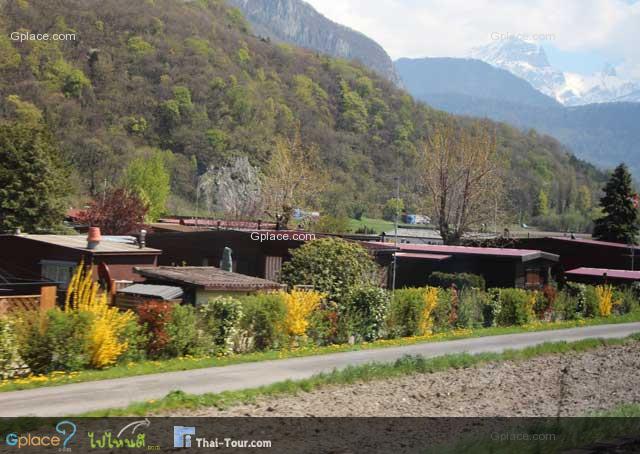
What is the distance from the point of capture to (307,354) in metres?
19.0

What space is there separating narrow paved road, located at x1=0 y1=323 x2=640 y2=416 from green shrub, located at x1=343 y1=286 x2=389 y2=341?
190cm

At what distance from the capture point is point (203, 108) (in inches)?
5020

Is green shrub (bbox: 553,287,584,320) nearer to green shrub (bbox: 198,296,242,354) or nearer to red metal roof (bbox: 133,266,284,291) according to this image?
red metal roof (bbox: 133,266,284,291)

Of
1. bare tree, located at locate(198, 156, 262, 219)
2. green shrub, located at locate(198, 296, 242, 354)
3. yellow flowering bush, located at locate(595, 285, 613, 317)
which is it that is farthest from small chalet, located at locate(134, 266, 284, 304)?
bare tree, located at locate(198, 156, 262, 219)

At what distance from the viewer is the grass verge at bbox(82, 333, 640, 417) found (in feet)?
37.4

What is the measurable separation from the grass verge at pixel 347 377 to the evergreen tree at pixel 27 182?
4268cm

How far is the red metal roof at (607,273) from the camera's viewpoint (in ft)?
143

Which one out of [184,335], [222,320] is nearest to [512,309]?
[222,320]

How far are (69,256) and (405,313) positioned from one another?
13139 mm

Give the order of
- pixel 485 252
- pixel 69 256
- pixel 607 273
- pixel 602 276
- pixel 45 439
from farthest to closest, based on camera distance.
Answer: pixel 602 276 → pixel 607 273 → pixel 485 252 → pixel 69 256 → pixel 45 439

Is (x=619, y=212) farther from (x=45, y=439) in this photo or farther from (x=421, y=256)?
(x=45, y=439)

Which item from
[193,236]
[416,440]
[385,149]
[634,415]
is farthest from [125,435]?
[385,149]

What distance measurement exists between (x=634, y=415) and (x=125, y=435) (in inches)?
320

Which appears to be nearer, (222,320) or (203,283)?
(222,320)
